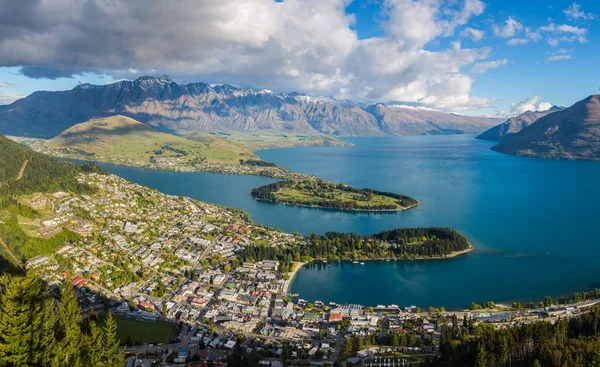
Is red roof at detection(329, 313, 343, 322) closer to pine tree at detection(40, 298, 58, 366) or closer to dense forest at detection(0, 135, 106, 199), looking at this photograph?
pine tree at detection(40, 298, 58, 366)

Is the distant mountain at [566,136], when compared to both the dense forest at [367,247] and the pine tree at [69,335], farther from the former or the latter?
the pine tree at [69,335]

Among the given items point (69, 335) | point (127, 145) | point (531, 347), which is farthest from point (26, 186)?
point (127, 145)

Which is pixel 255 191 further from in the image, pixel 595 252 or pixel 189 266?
pixel 595 252

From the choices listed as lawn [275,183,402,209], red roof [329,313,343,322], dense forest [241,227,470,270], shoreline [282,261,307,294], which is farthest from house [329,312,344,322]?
lawn [275,183,402,209]

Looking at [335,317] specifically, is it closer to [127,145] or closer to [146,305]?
[146,305]

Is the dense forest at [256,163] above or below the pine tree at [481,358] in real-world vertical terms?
above

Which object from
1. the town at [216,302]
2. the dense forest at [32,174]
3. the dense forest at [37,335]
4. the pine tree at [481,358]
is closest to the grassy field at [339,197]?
the town at [216,302]
